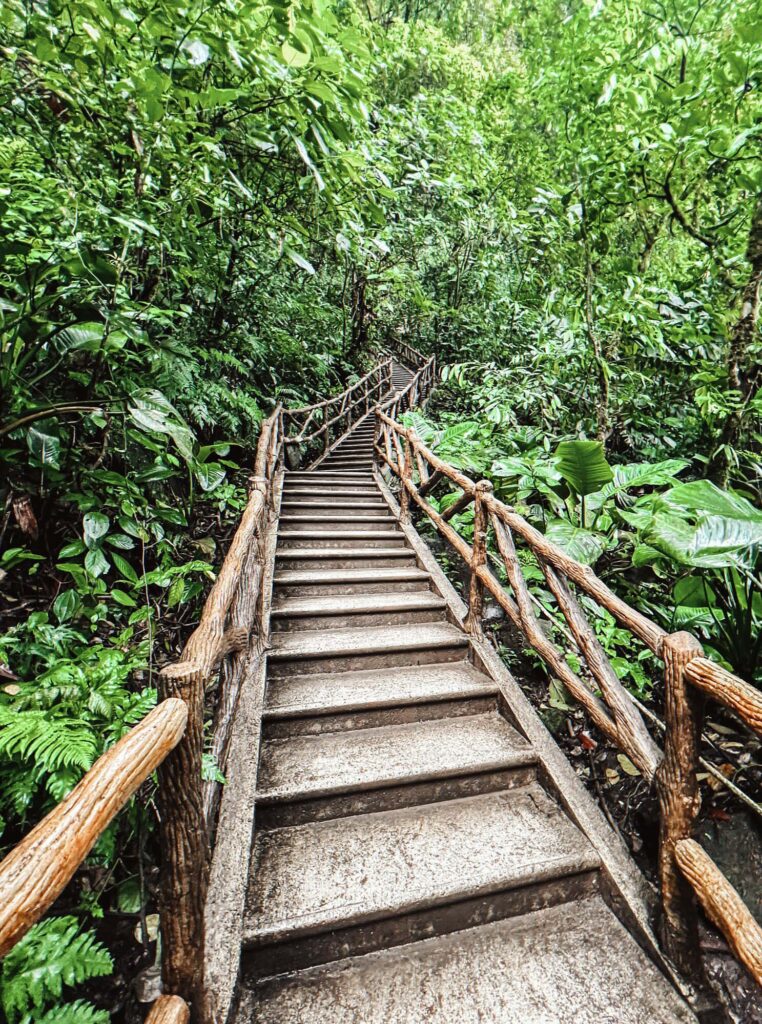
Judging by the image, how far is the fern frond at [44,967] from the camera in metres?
1.08

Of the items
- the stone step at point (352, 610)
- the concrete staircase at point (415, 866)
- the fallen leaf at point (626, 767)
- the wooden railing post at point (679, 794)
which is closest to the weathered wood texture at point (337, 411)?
the stone step at point (352, 610)

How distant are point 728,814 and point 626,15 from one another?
228 inches

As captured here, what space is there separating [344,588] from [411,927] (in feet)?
7.55

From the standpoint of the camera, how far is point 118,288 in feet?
7.75

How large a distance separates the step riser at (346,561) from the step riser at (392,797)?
2192 mm

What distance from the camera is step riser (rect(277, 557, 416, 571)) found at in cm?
396

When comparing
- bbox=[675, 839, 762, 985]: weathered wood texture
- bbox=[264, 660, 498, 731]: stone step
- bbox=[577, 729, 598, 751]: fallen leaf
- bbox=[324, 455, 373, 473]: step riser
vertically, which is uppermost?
bbox=[324, 455, 373, 473]: step riser

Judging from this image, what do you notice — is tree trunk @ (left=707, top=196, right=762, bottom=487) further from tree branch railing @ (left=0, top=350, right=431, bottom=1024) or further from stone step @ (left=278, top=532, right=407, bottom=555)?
tree branch railing @ (left=0, top=350, right=431, bottom=1024)

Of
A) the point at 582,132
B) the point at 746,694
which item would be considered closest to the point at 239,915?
the point at 746,694

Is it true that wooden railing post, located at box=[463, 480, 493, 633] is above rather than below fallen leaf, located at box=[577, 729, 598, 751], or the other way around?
above

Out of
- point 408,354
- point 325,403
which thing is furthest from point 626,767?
point 408,354

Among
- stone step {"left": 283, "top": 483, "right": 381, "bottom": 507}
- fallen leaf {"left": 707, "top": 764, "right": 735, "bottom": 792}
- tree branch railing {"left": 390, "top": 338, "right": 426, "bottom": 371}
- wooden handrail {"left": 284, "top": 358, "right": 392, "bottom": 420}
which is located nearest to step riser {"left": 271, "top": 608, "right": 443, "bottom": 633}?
fallen leaf {"left": 707, "top": 764, "right": 735, "bottom": 792}

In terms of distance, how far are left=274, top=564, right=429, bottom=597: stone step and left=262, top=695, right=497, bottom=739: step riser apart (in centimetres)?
133

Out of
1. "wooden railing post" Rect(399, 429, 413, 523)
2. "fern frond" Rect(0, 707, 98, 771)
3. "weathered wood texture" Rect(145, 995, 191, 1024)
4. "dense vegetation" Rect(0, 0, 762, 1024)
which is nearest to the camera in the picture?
"weathered wood texture" Rect(145, 995, 191, 1024)
